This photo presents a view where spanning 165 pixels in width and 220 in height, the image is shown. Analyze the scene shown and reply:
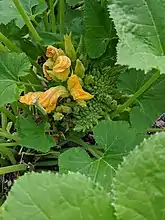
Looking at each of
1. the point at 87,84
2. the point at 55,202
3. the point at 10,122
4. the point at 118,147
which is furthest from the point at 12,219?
the point at 10,122

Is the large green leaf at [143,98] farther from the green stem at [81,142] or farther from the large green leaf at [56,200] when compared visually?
the large green leaf at [56,200]

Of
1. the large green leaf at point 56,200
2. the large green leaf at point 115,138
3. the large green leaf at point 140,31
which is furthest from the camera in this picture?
the large green leaf at point 115,138

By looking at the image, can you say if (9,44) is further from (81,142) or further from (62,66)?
(81,142)

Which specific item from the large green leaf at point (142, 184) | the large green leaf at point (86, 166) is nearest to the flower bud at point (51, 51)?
the large green leaf at point (86, 166)

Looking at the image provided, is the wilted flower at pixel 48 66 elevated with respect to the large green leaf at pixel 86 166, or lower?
elevated

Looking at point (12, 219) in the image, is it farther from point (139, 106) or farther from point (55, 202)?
point (139, 106)

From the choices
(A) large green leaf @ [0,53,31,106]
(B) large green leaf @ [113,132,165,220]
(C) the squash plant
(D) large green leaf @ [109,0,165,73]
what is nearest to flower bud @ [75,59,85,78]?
(C) the squash plant
